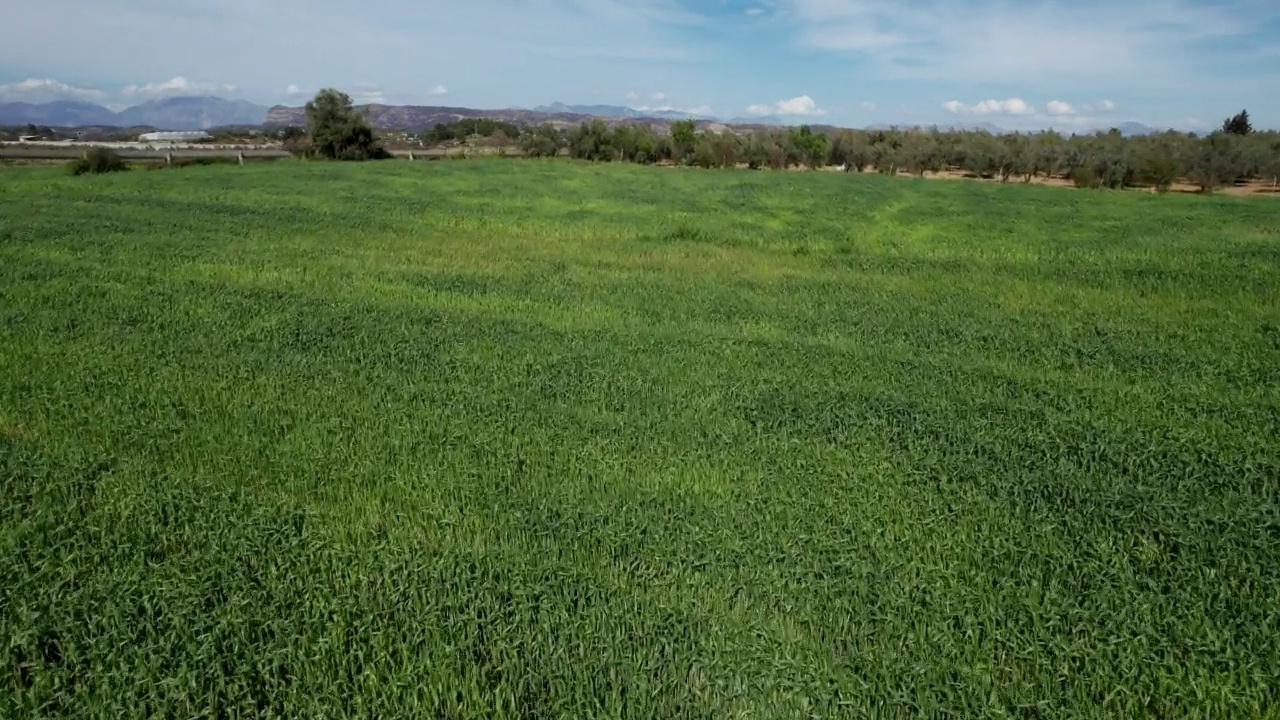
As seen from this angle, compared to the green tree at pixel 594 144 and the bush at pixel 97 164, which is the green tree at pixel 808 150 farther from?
the bush at pixel 97 164

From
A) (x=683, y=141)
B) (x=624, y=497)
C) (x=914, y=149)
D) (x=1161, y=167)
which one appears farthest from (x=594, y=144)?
(x=624, y=497)

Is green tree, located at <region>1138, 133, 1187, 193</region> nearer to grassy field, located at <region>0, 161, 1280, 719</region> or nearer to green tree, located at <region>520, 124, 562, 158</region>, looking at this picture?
grassy field, located at <region>0, 161, 1280, 719</region>

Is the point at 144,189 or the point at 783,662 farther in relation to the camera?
the point at 144,189

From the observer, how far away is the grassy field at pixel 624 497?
4676 millimetres

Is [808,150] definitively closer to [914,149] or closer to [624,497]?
[914,149]

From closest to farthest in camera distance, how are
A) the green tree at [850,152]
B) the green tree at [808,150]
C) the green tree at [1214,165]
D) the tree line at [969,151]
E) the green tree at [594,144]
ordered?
1. the green tree at [1214,165]
2. the tree line at [969,151]
3. the green tree at [594,144]
4. the green tree at [808,150]
5. the green tree at [850,152]

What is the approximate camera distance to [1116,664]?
15.8 feet

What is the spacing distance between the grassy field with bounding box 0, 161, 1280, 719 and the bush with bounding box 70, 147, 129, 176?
25637mm

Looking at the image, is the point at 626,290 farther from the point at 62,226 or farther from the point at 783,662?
the point at 62,226

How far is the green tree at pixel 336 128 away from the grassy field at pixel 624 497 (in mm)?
40159

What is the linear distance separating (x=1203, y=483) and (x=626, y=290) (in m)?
9.65

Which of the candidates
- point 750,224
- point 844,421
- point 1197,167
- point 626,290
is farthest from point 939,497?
point 1197,167

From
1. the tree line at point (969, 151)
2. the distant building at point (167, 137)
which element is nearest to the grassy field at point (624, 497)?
the tree line at point (969, 151)

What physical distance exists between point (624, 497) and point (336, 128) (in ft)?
173
